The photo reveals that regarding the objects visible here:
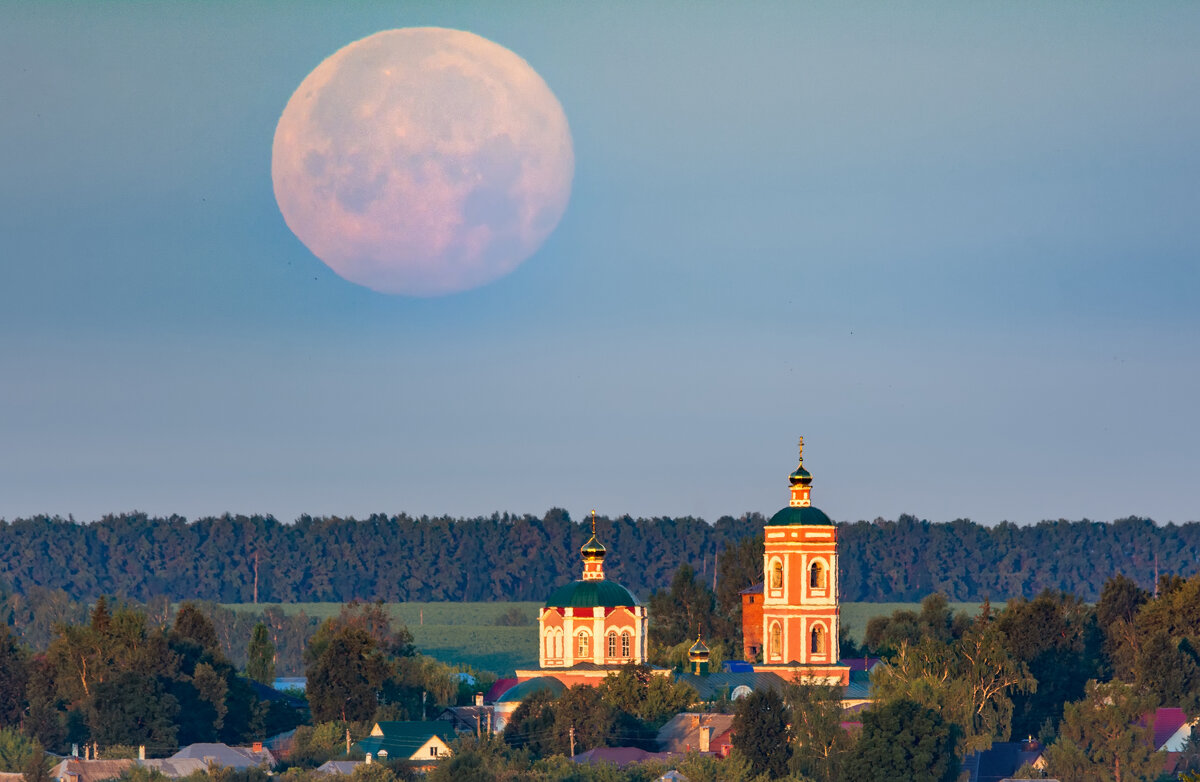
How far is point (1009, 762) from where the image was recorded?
86.2 metres

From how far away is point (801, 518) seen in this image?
100188 mm

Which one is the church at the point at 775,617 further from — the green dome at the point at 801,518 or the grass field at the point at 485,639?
the grass field at the point at 485,639

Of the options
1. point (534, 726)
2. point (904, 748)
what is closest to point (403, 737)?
point (534, 726)

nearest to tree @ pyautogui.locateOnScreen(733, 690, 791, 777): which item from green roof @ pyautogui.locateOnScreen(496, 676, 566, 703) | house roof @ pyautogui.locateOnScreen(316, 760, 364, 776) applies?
house roof @ pyautogui.locateOnScreen(316, 760, 364, 776)

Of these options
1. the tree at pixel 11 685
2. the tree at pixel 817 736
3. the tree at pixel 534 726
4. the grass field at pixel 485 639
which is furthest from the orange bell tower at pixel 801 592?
the grass field at pixel 485 639

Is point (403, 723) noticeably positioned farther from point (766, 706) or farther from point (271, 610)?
point (271, 610)

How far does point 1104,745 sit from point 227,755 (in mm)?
29223

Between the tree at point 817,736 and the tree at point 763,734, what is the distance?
0.46 metres

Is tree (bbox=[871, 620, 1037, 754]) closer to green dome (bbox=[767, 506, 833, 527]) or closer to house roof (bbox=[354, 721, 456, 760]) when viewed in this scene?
green dome (bbox=[767, 506, 833, 527])

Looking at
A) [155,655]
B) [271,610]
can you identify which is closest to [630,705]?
[155,655]

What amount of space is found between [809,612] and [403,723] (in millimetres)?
18064

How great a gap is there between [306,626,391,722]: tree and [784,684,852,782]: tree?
67.1ft

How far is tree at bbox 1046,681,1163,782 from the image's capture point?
270 feet

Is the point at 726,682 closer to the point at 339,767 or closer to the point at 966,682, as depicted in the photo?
the point at 966,682
